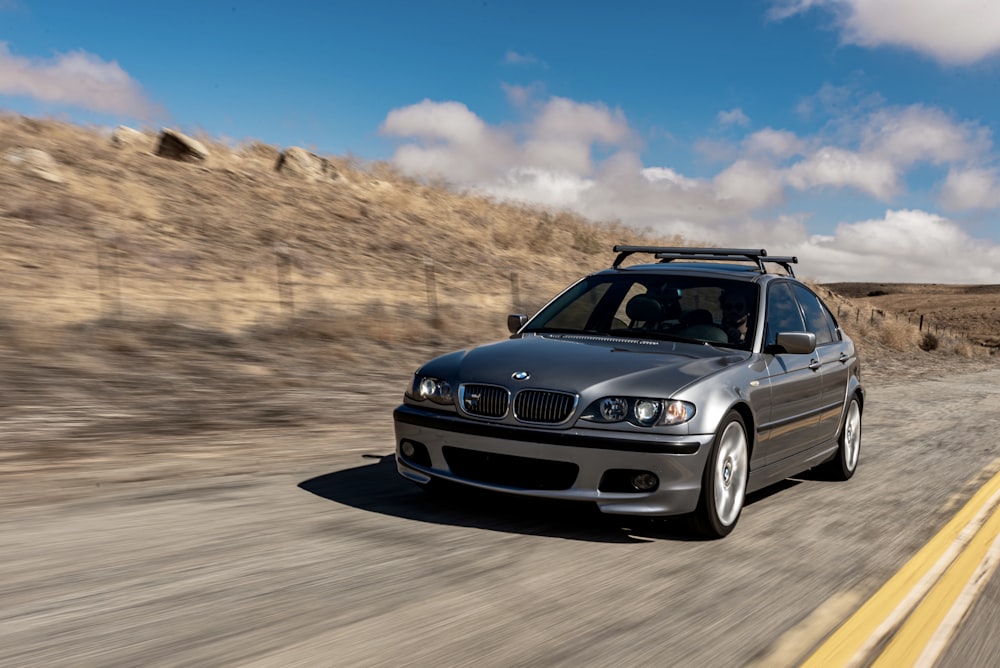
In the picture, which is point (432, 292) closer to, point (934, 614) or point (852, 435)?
point (852, 435)

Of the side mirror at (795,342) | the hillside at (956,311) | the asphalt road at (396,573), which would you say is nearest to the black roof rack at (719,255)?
the side mirror at (795,342)

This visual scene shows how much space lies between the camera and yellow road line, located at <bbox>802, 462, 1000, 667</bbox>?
13.1 ft

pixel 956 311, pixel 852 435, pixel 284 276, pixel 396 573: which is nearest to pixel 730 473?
pixel 396 573

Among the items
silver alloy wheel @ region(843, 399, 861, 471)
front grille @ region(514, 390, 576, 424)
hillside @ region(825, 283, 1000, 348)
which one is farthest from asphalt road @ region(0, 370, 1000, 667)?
hillside @ region(825, 283, 1000, 348)

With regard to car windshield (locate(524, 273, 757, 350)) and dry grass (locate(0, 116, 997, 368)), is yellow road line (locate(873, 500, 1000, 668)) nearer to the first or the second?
car windshield (locate(524, 273, 757, 350))

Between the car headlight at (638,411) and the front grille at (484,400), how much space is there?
1.55 ft

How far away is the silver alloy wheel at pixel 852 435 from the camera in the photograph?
8.27 metres

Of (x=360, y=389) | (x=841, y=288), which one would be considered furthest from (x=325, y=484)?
(x=841, y=288)

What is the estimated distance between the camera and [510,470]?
552 cm

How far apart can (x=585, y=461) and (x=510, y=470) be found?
441 mm

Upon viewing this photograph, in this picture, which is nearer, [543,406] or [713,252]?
[543,406]

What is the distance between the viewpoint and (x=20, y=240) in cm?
1533

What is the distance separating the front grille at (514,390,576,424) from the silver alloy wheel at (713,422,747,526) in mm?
917

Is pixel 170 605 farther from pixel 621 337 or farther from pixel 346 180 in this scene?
pixel 346 180
